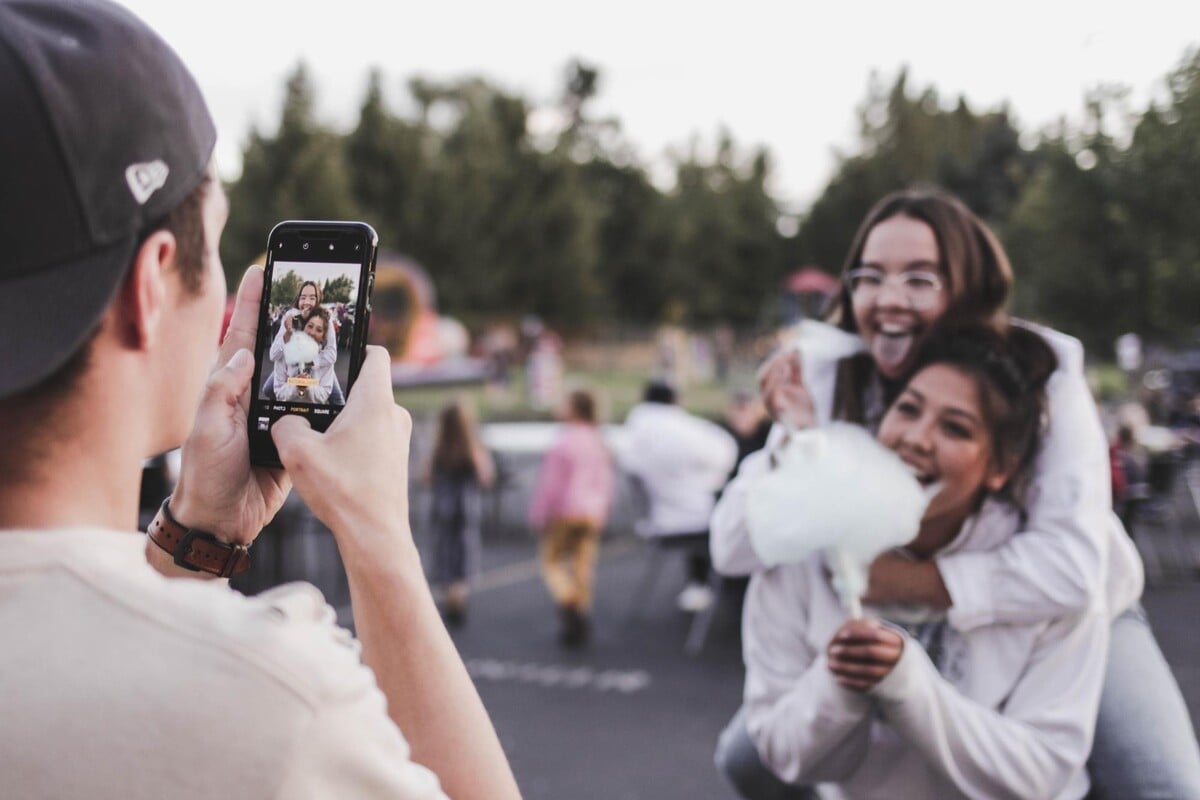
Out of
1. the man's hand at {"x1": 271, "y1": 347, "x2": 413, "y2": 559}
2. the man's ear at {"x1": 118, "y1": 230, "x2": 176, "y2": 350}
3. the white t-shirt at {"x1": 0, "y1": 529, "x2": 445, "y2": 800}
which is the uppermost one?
the man's ear at {"x1": 118, "y1": 230, "x2": 176, "y2": 350}

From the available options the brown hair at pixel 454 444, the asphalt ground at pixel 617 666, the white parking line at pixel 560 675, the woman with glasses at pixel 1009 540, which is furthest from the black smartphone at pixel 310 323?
the brown hair at pixel 454 444

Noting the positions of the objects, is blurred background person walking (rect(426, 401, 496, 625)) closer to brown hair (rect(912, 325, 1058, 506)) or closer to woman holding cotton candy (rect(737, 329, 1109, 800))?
woman holding cotton candy (rect(737, 329, 1109, 800))

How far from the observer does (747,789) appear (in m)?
2.36

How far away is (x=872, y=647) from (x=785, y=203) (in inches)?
2366

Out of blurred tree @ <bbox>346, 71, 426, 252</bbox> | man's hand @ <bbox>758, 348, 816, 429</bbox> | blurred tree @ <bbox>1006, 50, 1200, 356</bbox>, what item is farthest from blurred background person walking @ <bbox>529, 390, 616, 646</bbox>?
blurred tree @ <bbox>346, 71, 426, 252</bbox>

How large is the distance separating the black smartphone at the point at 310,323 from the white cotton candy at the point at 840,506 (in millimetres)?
926

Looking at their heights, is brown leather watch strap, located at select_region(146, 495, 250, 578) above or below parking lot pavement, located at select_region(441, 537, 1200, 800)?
above

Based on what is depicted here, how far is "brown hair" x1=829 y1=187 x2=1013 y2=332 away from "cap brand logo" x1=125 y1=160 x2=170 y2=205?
1610 millimetres

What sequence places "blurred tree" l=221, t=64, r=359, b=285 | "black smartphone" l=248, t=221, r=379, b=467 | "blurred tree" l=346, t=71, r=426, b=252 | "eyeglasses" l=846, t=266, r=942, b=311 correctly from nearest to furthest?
"black smartphone" l=248, t=221, r=379, b=467 → "eyeglasses" l=846, t=266, r=942, b=311 → "blurred tree" l=221, t=64, r=359, b=285 → "blurred tree" l=346, t=71, r=426, b=252

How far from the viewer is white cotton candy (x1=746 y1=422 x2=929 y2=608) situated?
1812 mm

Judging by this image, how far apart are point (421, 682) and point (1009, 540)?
1.32 meters

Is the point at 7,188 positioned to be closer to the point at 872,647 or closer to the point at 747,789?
the point at 872,647

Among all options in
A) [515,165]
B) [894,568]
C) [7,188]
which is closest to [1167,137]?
[894,568]

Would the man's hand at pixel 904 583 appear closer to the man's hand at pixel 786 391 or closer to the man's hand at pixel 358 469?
the man's hand at pixel 786 391
